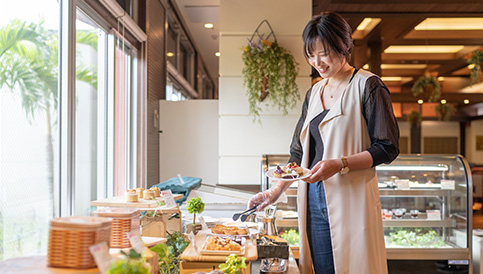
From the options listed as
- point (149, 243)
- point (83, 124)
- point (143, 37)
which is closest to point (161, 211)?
point (149, 243)

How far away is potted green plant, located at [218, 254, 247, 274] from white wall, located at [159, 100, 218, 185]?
145 inches

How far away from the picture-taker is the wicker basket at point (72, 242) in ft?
3.28

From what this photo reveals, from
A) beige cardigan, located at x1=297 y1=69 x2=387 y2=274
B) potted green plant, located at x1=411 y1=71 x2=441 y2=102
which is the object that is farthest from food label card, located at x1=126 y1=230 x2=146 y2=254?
potted green plant, located at x1=411 y1=71 x2=441 y2=102

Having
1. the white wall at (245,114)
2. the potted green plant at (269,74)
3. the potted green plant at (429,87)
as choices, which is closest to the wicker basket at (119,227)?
the potted green plant at (269,74)

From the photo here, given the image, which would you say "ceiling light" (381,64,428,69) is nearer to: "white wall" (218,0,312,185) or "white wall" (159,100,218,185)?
"white wall" (218,0,312,185)

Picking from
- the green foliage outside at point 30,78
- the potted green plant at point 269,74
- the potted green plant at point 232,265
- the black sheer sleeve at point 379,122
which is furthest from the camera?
the potted green plant at point 269,74

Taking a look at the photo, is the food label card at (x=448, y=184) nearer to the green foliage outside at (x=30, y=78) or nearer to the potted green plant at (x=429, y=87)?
the green foliage outside at (x=30, y=78)

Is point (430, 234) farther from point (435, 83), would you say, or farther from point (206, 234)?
point (435, 83)

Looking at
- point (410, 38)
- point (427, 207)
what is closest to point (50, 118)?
point (427, 207)

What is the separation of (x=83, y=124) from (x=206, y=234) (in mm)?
1836

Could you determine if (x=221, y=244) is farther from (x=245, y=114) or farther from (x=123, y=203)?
(x=245, y=114)

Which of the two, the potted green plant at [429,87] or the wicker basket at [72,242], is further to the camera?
the potted green plant at [429,87]

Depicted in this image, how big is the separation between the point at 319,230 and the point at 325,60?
2.23 ft

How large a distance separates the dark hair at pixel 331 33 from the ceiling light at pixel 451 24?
5.50m
